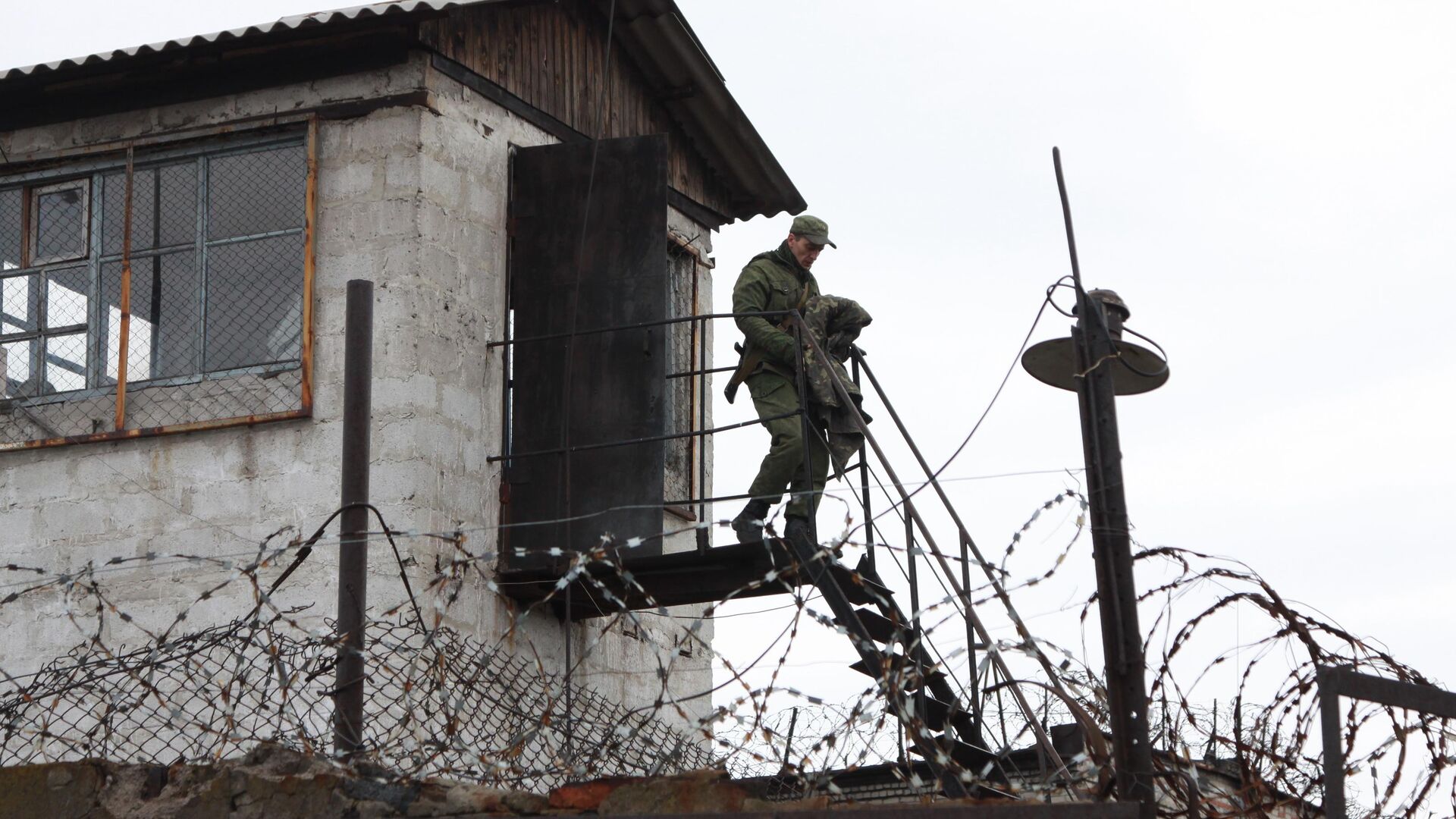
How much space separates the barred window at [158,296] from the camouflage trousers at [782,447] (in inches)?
94.7

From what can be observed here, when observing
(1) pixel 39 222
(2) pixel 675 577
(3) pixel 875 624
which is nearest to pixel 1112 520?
(3) pixel 875 624

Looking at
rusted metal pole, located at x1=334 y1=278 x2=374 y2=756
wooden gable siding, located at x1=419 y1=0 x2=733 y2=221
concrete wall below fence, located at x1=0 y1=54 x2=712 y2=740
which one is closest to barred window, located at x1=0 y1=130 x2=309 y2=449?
concrete wall below fence, located at x1=0 y1=54 x2=712 y2=740

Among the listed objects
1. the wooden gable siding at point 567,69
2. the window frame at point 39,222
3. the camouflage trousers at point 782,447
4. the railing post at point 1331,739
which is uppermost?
the wooden gable siding at point 567,69

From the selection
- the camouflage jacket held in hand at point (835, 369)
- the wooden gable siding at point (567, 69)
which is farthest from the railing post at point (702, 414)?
the camouflage jacket held in hand at point (835, 369)

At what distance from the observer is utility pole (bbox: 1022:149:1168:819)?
5008mm

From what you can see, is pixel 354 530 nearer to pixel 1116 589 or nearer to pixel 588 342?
pixel 1116 589

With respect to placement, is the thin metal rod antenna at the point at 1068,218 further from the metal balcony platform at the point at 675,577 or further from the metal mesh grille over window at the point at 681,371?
the metal mesh grille over window at the point at 681,371

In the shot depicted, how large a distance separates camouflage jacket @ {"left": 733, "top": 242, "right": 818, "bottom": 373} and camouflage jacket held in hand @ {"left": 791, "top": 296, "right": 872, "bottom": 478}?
123mm

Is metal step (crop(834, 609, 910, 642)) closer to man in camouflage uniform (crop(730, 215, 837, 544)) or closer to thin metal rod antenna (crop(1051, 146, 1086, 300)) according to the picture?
man in camouflage uniform (crop(730, 215, 837, 544))

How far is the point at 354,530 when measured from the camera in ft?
21.0

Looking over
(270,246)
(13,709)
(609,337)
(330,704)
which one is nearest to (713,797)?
(13,709)

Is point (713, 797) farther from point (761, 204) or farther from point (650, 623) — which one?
point (761, 204)

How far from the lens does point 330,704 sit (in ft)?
30.4

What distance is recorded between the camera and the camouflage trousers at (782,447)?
926 cm
